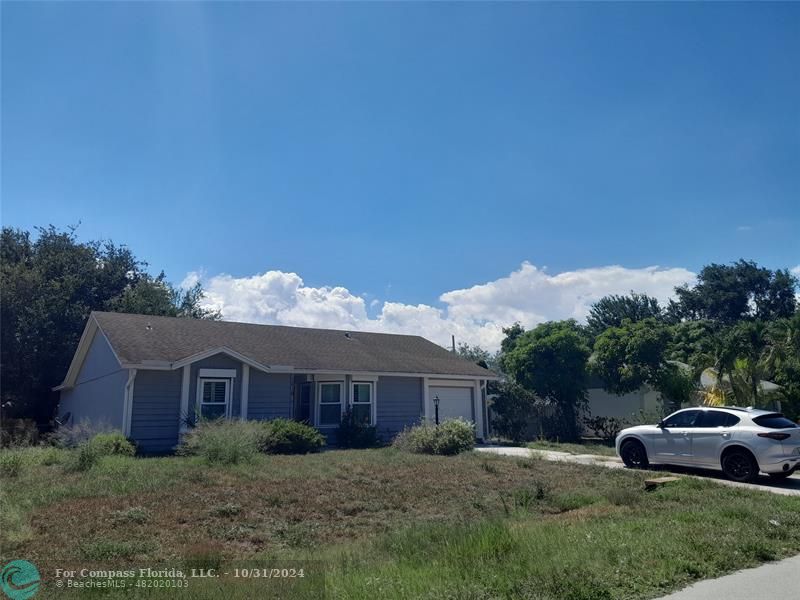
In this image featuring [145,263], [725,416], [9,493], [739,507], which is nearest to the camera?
[739,507]

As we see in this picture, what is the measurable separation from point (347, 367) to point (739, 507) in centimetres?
1506

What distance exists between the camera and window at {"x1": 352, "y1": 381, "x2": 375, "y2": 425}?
22.0m

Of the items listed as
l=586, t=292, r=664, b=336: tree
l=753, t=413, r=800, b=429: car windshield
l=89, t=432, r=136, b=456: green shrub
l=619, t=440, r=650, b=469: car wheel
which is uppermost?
l=586, t=292, r=664, b=336: tree

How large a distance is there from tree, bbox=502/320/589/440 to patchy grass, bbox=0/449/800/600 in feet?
41.2

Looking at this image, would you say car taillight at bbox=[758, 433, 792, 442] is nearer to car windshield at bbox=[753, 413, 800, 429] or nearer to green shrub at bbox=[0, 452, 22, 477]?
car windshield at bbox=[753, 413, 800, 429]

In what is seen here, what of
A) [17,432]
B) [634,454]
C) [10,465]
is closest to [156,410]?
[10,465]

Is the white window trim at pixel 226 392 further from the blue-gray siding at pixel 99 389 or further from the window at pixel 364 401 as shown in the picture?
the window at pixel 364 401

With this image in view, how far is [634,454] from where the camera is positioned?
1466 centimetres

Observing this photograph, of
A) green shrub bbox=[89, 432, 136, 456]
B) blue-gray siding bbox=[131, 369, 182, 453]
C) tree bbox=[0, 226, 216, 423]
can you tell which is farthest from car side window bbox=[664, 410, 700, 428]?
tree bbox=[0, 226, 216, 423]

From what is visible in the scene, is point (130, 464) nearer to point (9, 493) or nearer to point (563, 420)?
point (9, 493)

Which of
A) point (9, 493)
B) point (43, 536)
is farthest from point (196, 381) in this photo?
point (43, 536)

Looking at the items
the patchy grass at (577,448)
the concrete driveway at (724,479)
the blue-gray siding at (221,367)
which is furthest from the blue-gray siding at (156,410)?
the patchy grass at (577,448)

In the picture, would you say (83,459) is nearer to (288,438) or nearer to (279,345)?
(288,438)

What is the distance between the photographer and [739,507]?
8.62m
